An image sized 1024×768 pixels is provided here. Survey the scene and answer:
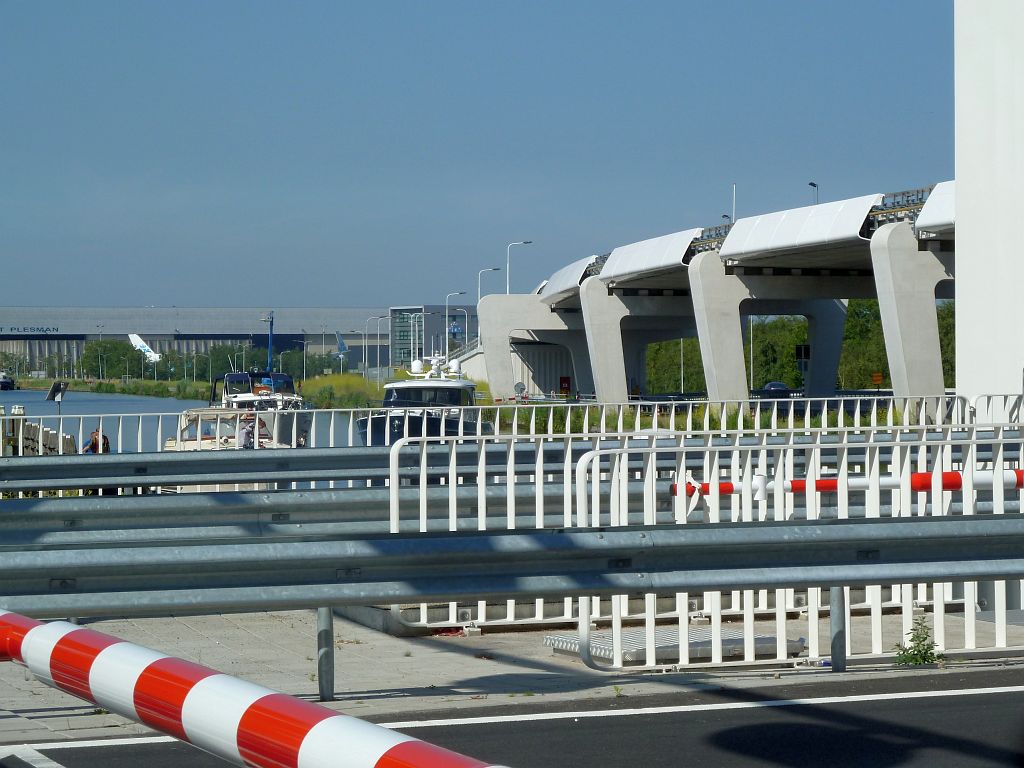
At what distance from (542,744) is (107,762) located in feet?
6.31

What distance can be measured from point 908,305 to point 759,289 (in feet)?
43.9

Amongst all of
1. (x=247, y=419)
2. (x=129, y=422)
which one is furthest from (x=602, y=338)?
(x=247, y=419)

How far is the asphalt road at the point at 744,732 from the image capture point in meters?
5.88

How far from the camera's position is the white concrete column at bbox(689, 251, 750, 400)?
161 ft

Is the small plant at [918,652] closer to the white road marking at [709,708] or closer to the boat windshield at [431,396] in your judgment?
the white road marking at [709,708]

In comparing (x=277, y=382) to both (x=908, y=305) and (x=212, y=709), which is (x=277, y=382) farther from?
(x=212, y=709)

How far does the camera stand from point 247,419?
27719mm

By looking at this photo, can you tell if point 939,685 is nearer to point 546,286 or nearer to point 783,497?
point 783,497

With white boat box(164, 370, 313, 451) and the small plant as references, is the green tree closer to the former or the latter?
white boat box(164, 370, 313, 451)

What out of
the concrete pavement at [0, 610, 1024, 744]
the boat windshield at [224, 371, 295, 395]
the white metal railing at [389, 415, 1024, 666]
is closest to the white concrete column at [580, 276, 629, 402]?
the boat windshield at [224, 371, 295, 395]

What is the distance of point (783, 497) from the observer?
8727 mm

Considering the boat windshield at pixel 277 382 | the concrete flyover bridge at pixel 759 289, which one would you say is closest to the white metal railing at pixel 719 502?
the concrete flyover bridge at pixel 759 289

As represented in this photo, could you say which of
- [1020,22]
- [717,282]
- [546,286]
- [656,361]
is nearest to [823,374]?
[717,282]

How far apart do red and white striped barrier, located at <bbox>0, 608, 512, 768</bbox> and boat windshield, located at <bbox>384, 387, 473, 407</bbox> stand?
26.9m
